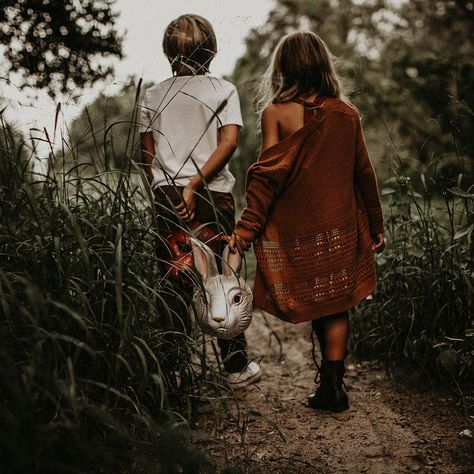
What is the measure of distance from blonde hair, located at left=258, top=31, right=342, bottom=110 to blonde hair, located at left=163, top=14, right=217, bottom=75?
0.33m

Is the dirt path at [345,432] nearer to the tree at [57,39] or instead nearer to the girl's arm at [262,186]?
the girl's arm at [262,186]

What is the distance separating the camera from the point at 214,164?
2326 millimetres

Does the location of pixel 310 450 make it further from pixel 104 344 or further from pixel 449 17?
pixel 449 17

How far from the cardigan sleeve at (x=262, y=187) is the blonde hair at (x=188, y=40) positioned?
0.51 meters

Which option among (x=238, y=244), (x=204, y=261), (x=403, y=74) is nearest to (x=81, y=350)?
(x=204, y=261)

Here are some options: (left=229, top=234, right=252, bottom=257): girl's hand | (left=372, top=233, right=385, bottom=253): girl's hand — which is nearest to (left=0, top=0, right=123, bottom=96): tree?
(left=229, top=234, right=252, bottom=257): girl's hand

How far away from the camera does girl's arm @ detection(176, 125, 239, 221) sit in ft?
7.54

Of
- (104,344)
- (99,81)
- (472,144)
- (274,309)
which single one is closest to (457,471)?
(274,309)

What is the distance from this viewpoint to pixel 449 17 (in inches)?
229

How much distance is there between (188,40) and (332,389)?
1.69 metres

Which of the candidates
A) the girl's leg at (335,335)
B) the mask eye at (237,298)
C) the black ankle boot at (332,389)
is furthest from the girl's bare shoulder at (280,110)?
the black ankle boot at (332,389)

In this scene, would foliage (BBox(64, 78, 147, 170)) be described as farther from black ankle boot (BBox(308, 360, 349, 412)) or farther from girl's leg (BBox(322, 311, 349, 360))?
black ankle boot (BBox(308, 360, 349, 412))

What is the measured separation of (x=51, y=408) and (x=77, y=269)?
47 cm

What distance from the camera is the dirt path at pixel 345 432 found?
6.26ft
